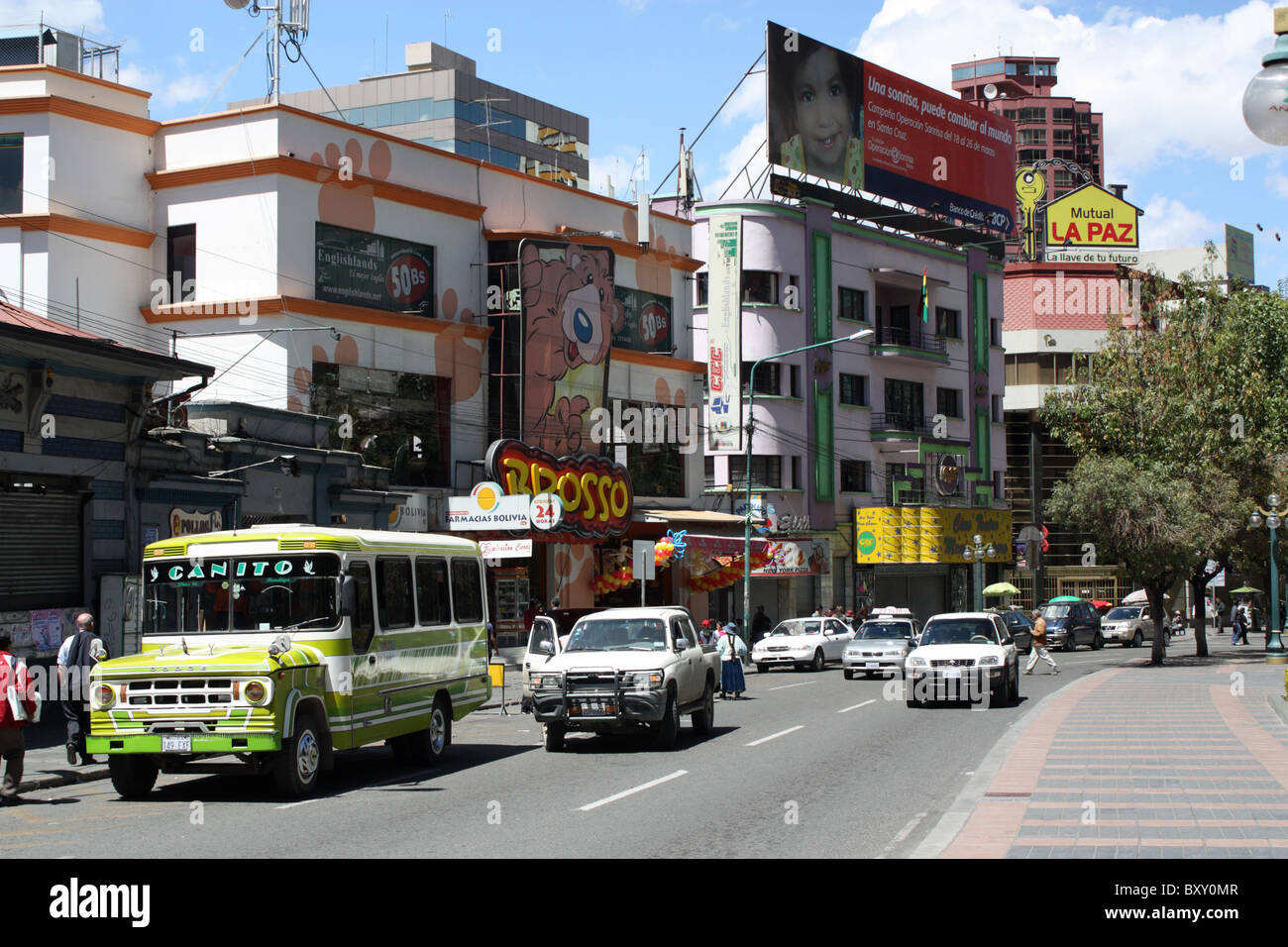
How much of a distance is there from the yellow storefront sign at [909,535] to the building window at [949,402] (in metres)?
5.22

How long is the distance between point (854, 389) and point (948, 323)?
860cm

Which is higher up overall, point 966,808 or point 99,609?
point 99,609

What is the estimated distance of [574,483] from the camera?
36.2 metres

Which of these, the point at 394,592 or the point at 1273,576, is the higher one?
the point at 394,592

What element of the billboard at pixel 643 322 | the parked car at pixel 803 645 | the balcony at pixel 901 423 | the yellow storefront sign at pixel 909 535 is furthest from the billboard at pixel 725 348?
the parked car at pixel 803 645

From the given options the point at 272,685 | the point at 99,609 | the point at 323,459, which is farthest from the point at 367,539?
the point at 323,459

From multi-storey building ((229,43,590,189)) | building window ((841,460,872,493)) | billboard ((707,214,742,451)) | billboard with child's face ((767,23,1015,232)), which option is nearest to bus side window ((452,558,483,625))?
billboard ((707,214,742,451))

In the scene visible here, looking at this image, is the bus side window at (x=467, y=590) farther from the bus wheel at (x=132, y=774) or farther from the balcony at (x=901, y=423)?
the balcony at (x=901, y=423)

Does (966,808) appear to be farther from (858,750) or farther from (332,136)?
(332,136)

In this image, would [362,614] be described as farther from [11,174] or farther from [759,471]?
[759,471]

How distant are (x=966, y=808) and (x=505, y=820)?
4280 mm

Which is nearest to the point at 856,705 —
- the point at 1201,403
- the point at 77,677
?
the point at 77,677

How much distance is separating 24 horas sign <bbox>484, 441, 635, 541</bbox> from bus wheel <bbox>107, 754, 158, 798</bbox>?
1808 centimetres

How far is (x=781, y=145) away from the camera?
52750 mm
